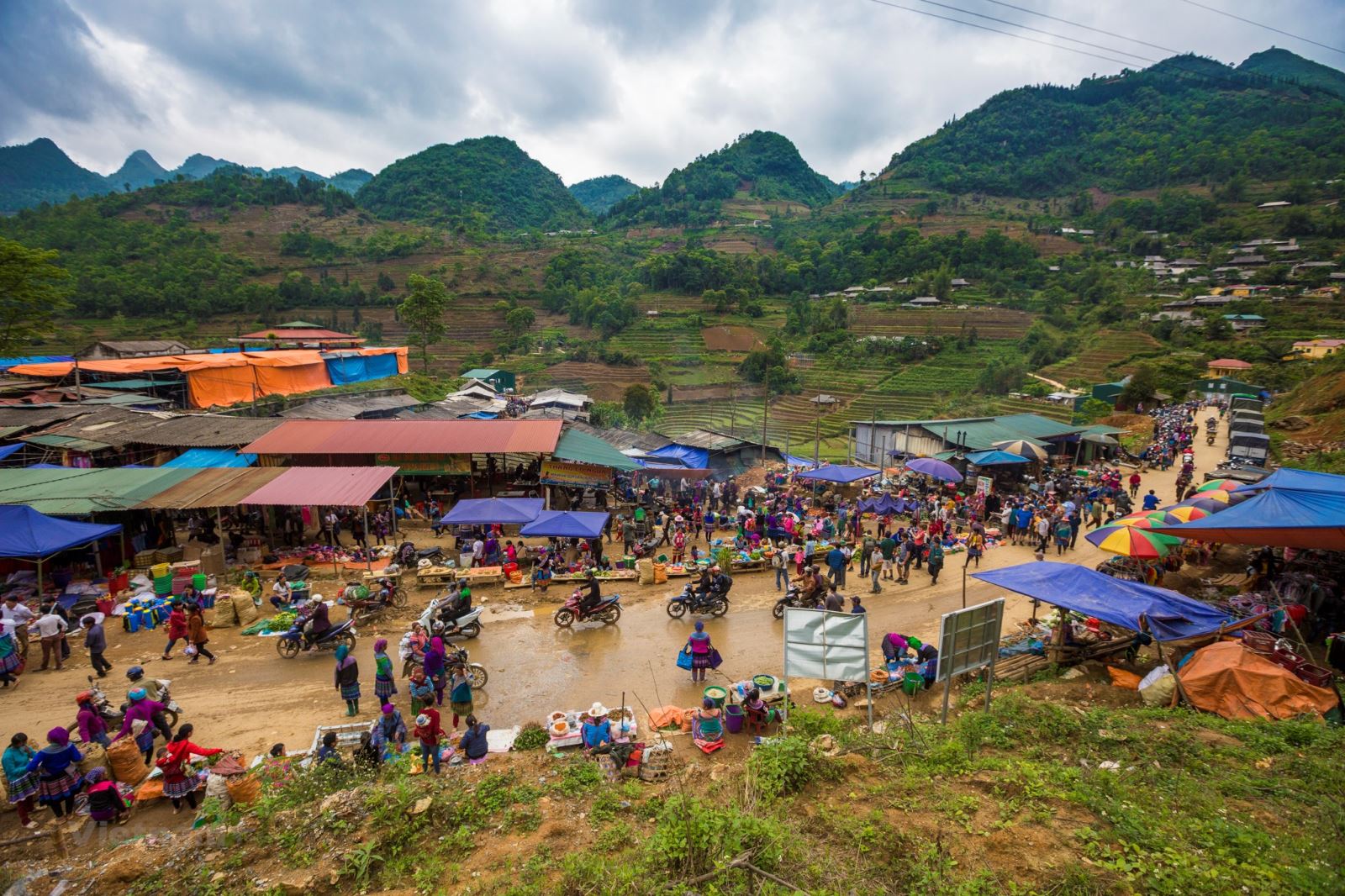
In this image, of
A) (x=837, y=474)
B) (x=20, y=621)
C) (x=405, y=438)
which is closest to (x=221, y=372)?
(x=405, y=438)

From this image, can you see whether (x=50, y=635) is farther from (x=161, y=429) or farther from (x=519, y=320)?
(x=519, y=320)

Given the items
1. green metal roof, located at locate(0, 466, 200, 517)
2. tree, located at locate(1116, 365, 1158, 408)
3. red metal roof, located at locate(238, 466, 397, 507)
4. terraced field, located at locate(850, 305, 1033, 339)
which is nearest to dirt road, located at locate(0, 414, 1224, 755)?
red metal roof, located at locate(238, 466, 397, 507)

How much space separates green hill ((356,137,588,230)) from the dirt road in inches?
3715

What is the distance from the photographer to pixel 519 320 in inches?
2290

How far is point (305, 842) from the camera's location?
5.27 meters

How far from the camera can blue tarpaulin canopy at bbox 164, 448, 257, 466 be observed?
1634cm

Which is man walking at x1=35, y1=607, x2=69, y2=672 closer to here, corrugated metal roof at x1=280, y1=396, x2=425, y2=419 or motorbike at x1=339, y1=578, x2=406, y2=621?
motorbike at x1=339, y1=578, x2=406, y2=621

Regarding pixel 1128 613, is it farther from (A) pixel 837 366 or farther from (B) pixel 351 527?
(A) pixel 837 366

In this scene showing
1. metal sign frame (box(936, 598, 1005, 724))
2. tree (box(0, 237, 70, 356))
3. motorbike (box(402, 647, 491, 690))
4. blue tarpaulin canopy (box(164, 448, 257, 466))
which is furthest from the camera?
tree (box(0, 237, 70, 356))

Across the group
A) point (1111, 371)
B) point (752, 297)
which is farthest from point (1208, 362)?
point (752, 297)

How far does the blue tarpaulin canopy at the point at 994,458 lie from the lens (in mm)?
20016

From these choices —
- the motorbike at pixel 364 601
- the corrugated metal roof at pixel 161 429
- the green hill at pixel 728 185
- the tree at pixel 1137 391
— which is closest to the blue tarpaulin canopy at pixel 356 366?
the corrugated metal roof at pixel 161 429

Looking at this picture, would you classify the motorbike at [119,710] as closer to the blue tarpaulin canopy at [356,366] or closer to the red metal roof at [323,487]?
the red metal roof at [323,487]

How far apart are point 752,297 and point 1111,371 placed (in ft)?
116
